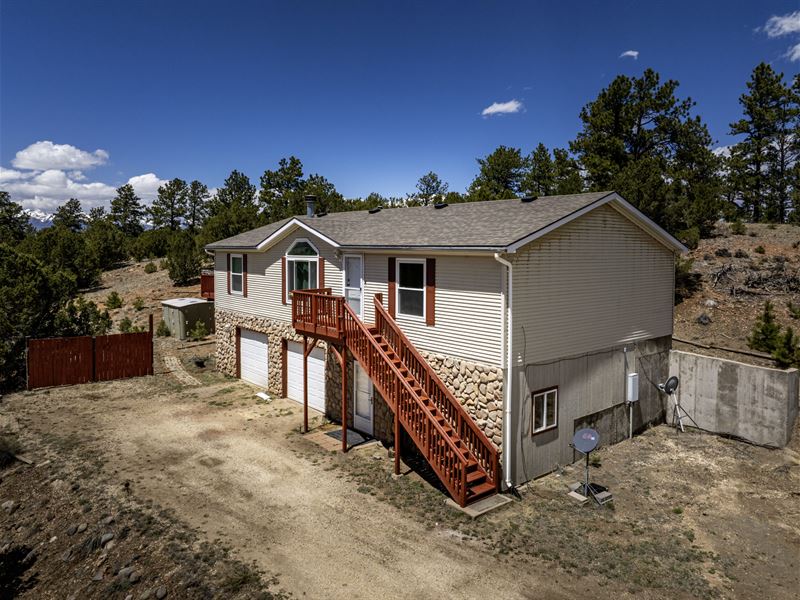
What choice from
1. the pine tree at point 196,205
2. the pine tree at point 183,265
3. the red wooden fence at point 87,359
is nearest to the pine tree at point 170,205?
the pine tree at point 196,205

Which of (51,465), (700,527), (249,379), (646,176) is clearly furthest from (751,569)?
(646,176)

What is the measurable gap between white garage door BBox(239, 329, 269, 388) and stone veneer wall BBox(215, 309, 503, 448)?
0.36m

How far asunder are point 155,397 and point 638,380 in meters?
15.9

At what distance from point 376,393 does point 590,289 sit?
643 cm

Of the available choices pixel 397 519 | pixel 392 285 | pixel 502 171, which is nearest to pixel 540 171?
pixel 502 171

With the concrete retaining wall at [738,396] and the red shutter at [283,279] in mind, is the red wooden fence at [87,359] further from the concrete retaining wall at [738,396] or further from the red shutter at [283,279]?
the concrete retaining wall at [738,396]

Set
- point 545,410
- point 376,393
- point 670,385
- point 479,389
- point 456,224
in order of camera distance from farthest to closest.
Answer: point 670,385, point 376,393, point 456,224, point 545,410, point 479,389

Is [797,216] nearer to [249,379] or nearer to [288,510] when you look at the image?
[249,379]

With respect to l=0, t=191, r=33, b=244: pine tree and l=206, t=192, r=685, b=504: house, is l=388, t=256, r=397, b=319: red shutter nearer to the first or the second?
l=206, t=192, r=685, b=504: house

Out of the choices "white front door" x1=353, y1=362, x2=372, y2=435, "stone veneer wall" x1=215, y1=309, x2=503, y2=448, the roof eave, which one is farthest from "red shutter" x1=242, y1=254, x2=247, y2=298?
the roof eave

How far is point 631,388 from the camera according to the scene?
14.3m

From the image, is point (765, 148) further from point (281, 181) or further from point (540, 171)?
point (281, 181)

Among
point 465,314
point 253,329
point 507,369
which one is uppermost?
point 465,314

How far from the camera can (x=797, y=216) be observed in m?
38.8
